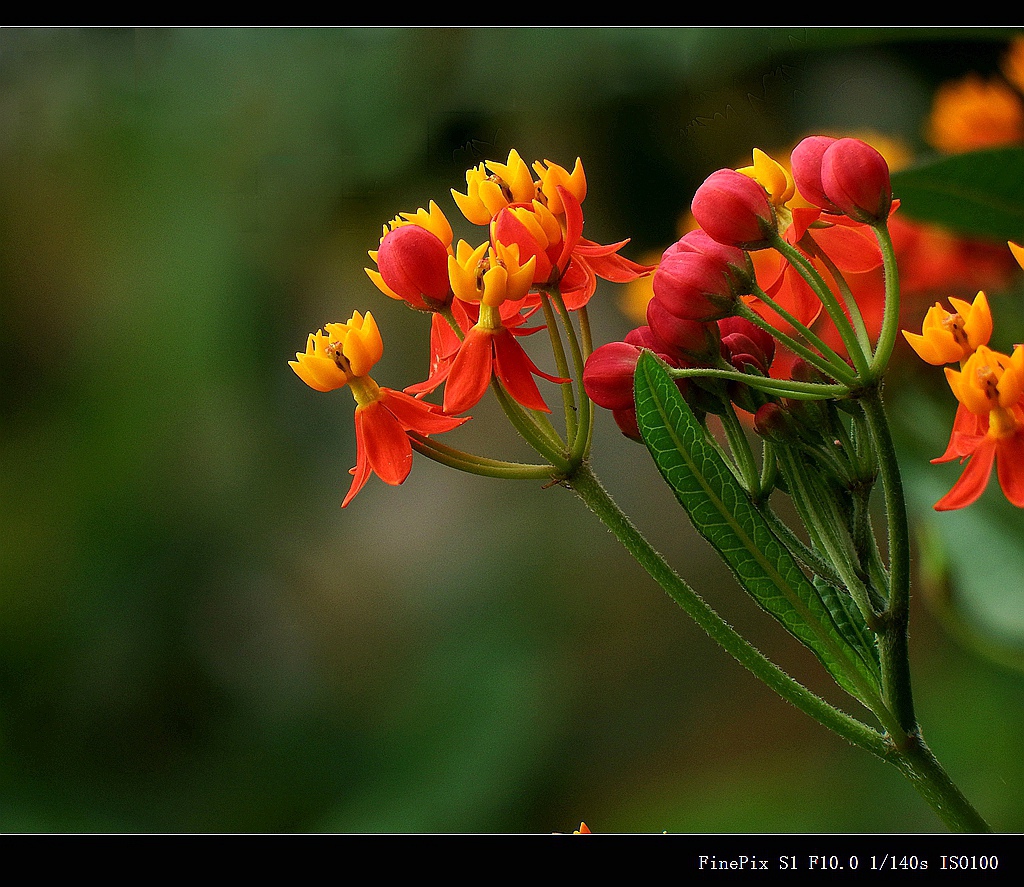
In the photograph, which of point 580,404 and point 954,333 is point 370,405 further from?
point 954,333

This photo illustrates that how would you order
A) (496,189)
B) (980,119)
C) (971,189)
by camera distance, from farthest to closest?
(980,119) < (971,189) < (496,189)

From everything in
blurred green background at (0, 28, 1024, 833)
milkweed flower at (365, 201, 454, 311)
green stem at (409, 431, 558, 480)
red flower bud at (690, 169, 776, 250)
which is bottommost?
blurred green background at (0, 28, 1024, 833)

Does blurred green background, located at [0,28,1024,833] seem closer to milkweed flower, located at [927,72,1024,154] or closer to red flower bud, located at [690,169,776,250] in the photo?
milkweed flower, located at [927,72,1024,154]

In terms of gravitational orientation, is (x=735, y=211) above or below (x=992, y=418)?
above

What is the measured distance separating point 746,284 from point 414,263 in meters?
0.19

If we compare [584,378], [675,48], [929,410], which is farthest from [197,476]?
[584,378]

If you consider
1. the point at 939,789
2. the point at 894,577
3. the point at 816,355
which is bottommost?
the point at 939,789

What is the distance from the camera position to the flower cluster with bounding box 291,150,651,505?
578 mm

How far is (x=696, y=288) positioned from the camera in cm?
55

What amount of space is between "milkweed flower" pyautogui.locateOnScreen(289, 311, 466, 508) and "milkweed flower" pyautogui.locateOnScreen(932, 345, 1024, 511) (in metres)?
0.28

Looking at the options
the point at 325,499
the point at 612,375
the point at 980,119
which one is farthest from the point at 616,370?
the point at 325,499

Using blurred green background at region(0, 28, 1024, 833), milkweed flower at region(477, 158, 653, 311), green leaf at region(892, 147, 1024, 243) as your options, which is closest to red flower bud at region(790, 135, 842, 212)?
milkweed flower at region(477, 158, 653, 311)

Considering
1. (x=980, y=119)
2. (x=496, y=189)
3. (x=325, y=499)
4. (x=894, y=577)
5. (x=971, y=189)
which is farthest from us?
(x=325, y=499)

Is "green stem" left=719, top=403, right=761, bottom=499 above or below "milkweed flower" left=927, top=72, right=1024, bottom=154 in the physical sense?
above
